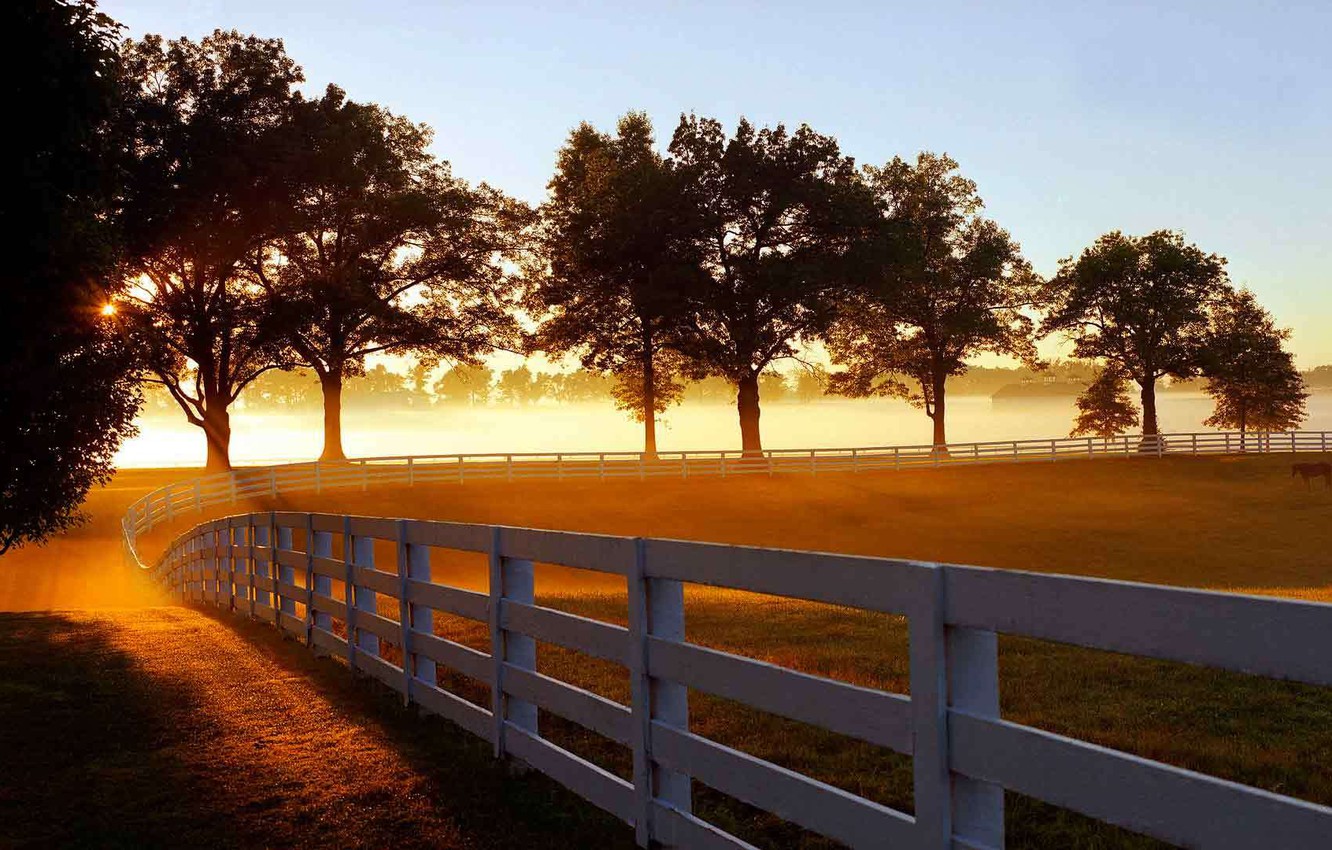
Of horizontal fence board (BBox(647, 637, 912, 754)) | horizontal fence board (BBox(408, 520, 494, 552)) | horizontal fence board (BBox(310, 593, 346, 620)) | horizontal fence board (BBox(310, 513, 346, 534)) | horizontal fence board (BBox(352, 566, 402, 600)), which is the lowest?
horizontal fence board (BBox(310, 593, 346, 620))

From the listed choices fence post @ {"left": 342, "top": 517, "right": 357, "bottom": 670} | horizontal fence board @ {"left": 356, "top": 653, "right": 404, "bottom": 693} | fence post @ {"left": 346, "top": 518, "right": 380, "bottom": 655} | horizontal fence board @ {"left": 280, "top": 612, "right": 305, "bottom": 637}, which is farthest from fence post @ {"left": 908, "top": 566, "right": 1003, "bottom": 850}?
horizontal fence board @ {"left": 280, "top": 612, "right": 305, "bottom": 637}

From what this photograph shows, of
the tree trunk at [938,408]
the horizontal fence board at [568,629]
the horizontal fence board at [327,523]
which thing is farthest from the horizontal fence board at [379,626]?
the tree trunk at [938,408]

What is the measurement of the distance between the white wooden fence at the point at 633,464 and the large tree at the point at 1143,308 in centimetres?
812

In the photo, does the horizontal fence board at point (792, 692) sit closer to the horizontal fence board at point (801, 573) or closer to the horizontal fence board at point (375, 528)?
the horizontal fence board at point (801, 573)

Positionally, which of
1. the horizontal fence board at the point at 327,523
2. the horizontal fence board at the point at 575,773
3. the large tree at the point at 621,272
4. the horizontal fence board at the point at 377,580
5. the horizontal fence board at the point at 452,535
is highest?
the large tree at the point at 621,272

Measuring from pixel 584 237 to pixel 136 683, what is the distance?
4792cm

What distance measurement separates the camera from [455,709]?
8805 mm

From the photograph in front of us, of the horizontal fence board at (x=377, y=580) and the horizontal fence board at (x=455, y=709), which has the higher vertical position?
the horizontal fence board at (x=377, y=580)

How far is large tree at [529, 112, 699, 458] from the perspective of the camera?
56219 mm

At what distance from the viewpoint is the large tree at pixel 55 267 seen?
1759cm

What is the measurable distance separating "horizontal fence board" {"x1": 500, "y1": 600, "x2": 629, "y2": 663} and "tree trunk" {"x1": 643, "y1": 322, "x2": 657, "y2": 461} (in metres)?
50.8

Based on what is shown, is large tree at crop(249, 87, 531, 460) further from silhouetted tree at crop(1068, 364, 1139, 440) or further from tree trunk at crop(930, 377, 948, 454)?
silhouetted tree at crop(1068, 364, 1139, 440)

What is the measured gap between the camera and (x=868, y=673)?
9969 mm

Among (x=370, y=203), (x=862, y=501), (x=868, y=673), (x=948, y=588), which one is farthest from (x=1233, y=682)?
(x=370, y=203)
